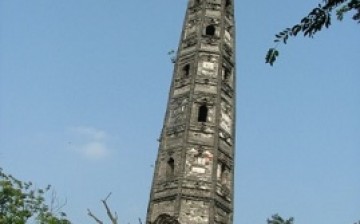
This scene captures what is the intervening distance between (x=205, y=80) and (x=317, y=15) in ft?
40.8

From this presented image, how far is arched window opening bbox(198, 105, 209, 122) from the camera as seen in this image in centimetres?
1489

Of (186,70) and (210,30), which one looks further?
(210,30)

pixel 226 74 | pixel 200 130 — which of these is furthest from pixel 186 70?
pixel 200 130

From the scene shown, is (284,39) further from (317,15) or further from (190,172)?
(190,172)

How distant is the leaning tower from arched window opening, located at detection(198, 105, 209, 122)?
28 mm

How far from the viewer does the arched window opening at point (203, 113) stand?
48.9 feet

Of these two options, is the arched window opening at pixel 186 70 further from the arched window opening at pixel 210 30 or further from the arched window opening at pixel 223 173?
the arched window opening at pixel 223 173

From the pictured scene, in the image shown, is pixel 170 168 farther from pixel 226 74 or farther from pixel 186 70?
pixel 226 74

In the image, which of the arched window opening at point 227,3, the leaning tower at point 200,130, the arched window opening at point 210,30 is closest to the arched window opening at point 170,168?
the leaning tower at point 200,130

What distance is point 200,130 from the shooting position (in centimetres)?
1448

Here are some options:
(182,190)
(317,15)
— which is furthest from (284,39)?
(182,190)

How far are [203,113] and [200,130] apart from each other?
693 millimetres

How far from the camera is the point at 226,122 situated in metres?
15.2

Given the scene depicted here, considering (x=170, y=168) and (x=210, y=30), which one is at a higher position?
(x=210, y=30)
